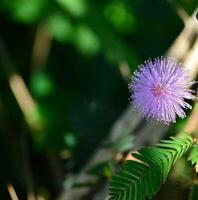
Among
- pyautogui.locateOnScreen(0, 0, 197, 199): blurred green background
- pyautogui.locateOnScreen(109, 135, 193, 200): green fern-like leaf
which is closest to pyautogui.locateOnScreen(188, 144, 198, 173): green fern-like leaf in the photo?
pyautogui.locateOnScreen(109, 135, 193, 200): green fern-like leaf

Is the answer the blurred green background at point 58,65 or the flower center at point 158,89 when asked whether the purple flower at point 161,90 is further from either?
the blurred green background at point 58,65

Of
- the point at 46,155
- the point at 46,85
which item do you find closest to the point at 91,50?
the point at 46,85

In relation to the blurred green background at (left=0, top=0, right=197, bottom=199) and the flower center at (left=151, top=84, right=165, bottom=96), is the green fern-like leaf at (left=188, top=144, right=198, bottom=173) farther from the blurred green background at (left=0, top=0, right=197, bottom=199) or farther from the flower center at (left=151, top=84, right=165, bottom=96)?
the blurred green background at (left=0, top=0, right=197, bottom=199)

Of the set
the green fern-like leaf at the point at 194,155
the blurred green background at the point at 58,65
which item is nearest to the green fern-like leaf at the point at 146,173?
the green fern-like leaf at the point at 194,155

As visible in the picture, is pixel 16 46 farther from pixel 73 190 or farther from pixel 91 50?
pixel 73 190

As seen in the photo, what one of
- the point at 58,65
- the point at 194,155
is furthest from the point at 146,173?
the point at 58,65

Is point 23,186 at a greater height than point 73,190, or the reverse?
point 23,186

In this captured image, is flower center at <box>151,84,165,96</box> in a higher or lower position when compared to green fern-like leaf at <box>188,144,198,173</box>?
higher
